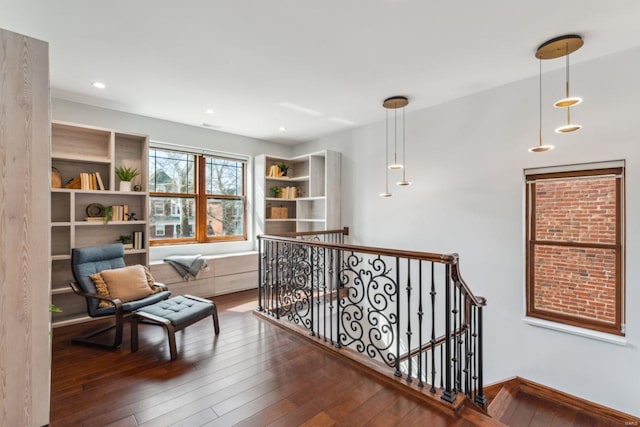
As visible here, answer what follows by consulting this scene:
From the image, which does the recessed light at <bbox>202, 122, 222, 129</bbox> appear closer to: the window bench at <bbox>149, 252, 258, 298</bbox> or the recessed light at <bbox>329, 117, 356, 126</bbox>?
the recessed light at <bbox>329, 117, 356, 126</bbox>

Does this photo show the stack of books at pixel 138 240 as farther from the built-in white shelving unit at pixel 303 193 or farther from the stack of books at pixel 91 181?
the built-in white shelving unit at pixel 303 193

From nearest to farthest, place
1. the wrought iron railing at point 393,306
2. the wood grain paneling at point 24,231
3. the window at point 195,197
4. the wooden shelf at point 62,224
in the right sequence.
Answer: the wood grain paneling at point 24,231, the wrought iron railing at point 393,306, the wooden shelf at point 62,224, the window at point 195,197

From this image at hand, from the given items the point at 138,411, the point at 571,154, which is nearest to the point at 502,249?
the point at 571,154

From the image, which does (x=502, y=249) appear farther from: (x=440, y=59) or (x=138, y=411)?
(x=138, y=411)

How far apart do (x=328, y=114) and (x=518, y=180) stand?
2.57 m

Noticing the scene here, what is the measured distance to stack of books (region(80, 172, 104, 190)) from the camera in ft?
11.8

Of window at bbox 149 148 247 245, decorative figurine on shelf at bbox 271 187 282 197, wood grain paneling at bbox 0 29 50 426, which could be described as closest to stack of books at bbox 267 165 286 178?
decorative figurine on shelf at bbox 271 187 282 197

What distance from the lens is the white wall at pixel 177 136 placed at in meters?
3.77

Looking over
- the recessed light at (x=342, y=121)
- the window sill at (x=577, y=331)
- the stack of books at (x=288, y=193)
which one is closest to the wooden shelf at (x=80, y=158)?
the stack of books at (x=288, y=193)

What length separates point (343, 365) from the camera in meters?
2.50

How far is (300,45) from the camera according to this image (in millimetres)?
2482

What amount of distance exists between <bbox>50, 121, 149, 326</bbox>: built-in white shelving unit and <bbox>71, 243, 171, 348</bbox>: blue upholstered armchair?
1.07 feet

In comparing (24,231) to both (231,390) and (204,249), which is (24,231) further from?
(204,249)

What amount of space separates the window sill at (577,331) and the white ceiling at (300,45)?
2.59 metres
